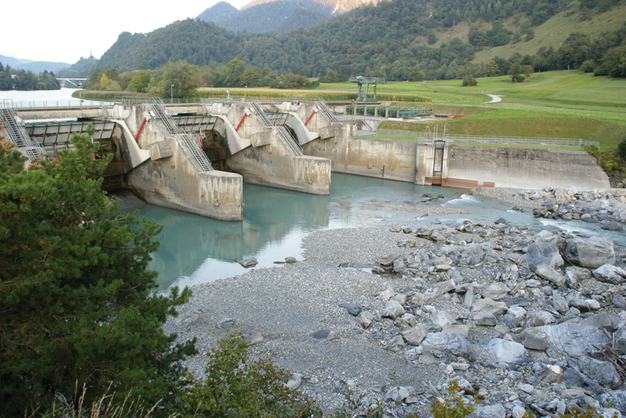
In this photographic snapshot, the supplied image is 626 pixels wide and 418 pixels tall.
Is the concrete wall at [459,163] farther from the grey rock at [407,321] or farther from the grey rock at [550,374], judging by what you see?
the grey rock at [550,374]

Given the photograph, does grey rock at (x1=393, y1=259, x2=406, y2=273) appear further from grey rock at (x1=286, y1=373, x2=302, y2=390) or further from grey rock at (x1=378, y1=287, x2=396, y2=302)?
grey rock at (x1=286, y1=373, x2=302, y2=390)

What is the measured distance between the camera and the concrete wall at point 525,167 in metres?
33.8

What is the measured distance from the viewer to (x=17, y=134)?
2302 cm

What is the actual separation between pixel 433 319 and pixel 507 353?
2.56m

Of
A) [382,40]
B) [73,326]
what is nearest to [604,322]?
[73,326]

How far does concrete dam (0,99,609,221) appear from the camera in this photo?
2692 cm

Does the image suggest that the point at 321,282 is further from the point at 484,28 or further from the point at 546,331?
the point at 484,28

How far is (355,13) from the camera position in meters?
157

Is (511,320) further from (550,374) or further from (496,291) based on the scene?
(550,374)

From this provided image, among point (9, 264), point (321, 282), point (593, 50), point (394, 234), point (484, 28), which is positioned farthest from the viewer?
point (484, 28)

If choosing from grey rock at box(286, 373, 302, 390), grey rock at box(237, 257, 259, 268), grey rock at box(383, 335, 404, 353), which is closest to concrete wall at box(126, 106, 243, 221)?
grey rock at box(237, 257, 259, 268)

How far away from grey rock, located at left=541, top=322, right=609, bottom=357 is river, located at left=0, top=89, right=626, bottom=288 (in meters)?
11.4

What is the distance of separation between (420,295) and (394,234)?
853cm

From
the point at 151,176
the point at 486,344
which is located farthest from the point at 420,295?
the point at 151,176
